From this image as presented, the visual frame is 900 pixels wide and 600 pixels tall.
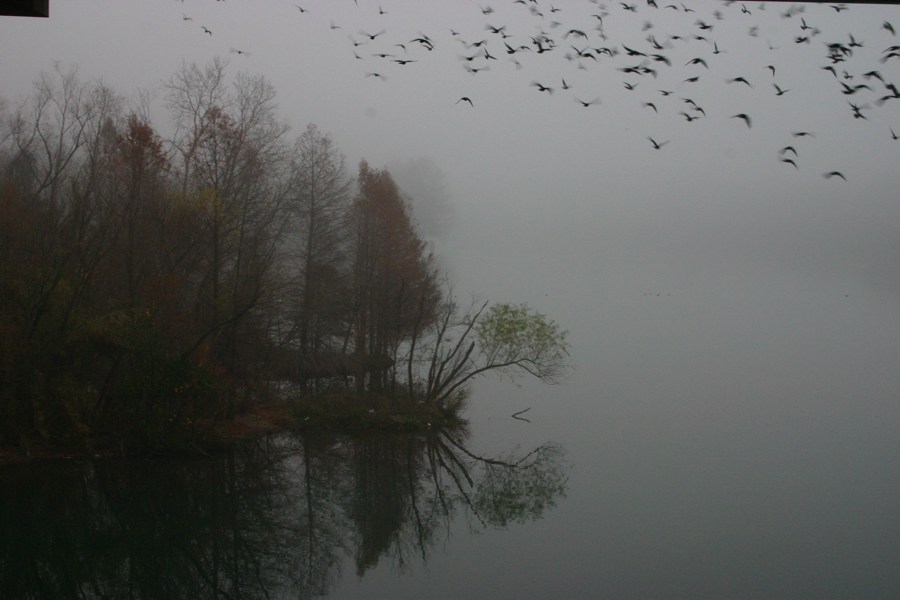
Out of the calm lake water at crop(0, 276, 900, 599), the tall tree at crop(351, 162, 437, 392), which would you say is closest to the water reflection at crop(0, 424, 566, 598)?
the calm lake water at crop(0, 276, 900, 599)

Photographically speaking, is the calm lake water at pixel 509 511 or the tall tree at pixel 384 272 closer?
the calm lake water at pixel 509 511

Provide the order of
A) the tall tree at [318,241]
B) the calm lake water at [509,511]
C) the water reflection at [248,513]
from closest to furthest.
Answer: the water reflection at [248,513], the calm lake water at [509,511], the tall tree at [318,241]

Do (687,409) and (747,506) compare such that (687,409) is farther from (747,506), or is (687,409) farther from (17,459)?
(17,459)

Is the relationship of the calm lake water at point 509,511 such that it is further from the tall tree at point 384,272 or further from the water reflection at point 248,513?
the tall tree at point 384,272

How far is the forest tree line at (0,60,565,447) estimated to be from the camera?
1634 cm

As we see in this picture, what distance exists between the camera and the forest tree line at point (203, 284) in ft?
53.6

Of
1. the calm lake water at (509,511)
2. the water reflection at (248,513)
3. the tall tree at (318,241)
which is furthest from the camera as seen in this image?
the tall tree at (318,241)

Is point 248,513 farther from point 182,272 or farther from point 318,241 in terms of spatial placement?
point 318,241

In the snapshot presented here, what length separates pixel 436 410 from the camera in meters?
24.2

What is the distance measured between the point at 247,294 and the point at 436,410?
22.4ft

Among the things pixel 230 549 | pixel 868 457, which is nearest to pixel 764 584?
pixel 230 549

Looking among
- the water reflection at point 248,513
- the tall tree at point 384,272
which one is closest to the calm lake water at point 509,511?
the water reflection at point 248,513

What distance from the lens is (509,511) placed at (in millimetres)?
18406

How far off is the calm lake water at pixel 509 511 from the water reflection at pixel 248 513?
0.05 meters
